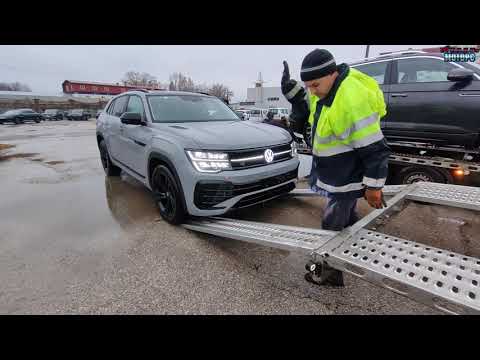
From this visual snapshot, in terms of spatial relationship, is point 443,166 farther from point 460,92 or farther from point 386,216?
point 386,216

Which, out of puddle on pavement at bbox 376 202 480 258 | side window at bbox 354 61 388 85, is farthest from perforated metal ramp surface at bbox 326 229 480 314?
side window at bbox 354 61 388 85

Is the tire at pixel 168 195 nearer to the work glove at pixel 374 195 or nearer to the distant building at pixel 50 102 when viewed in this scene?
the work glove at pixel 374 195

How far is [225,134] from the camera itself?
2.93 m

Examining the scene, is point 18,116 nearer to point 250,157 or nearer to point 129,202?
point 129,202

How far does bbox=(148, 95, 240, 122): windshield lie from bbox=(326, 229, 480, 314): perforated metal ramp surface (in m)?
2.61

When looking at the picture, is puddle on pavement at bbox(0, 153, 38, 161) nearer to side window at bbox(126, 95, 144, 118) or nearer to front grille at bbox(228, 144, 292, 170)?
side window at bbox(126, 95, 144, 118)

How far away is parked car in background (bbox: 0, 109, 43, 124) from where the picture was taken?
2542cm

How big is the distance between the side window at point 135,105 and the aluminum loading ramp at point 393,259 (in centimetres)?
224

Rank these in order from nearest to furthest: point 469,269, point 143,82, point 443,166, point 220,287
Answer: point 469,269 → point 220,287 → point 443,166 → point 143,82

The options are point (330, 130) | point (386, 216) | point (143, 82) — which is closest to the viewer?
point (330, 130)
